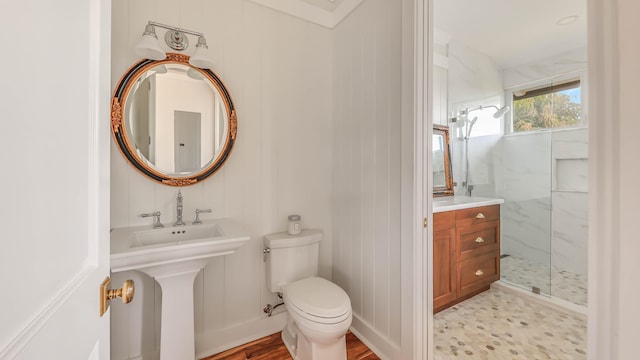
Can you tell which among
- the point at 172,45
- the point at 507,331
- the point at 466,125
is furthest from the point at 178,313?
the point at 466,125

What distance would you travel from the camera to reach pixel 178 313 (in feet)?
4.34

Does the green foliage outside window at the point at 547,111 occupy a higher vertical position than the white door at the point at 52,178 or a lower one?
higher

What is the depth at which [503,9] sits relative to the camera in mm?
2125

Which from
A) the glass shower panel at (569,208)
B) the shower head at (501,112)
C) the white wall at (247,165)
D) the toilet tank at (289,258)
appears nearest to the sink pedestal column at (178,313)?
the white wall at (247,165)

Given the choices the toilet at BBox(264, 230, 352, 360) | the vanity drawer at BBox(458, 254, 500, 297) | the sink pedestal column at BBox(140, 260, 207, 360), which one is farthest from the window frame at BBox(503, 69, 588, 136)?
the sink pedestal column at BBox(140, 260, 207, 360)

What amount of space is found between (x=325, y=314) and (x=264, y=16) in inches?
80.7

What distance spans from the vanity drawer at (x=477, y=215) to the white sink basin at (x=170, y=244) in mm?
1725

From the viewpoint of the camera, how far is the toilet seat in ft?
4.33

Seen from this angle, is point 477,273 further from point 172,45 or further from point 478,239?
point 172,45

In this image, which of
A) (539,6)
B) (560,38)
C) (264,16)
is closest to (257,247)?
(264,16)

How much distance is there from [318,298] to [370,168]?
2.95 ft

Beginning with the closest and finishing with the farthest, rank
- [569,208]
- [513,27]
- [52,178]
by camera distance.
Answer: [52,178] < [513,27] < [569,208]

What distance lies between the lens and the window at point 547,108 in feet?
8.60

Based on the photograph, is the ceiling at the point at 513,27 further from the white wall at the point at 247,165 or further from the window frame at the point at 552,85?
the white wall at the point at 247,165
